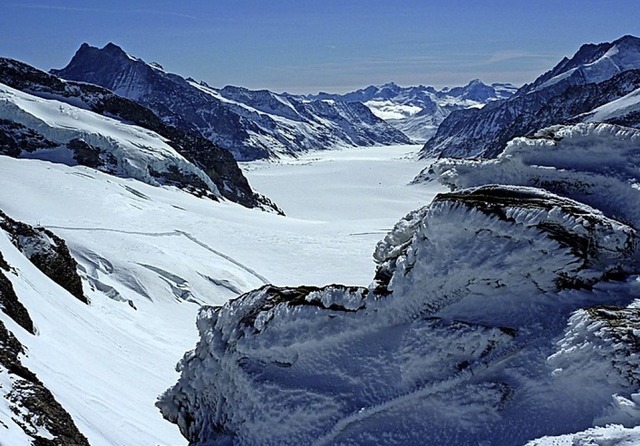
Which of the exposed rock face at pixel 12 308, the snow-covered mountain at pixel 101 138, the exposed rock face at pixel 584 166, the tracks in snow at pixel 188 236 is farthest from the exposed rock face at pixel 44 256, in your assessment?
the snow-covered mountain at pixel 101 138

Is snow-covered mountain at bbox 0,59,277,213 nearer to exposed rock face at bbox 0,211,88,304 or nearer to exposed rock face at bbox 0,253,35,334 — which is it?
exposed rock face at bbox 0,211,88,304

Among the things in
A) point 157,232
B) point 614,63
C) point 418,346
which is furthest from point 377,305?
point 614,63

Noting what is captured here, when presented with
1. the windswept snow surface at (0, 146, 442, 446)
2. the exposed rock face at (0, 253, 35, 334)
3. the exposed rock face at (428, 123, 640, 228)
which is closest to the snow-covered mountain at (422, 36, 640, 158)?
the windswept snow surface at (0, 146, 442, 446)

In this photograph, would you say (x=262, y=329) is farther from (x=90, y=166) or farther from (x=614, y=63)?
(x=614, y=63)

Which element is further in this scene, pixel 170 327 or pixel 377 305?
pixel 170 327

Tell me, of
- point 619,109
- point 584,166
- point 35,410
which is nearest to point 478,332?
point 584,166

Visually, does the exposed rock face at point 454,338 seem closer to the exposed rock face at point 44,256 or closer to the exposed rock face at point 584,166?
the exposed rock face at point 584,166
